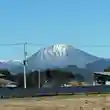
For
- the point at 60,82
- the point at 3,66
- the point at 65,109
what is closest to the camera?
the point at 65,109

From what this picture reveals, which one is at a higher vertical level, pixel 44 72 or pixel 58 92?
pixel 44 72

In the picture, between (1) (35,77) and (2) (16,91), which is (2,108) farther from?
(1) (35,77)

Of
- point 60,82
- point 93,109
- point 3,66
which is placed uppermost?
point 3,66

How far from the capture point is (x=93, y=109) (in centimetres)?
3391

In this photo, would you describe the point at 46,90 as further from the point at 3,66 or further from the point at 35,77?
the point at 3,66

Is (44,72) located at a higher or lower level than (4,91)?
higher

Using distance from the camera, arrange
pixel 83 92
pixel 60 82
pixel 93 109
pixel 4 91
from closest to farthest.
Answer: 1. pixel 93 109
2. pixel 4 91
3. pixel 83 92
4. pixel 60 82

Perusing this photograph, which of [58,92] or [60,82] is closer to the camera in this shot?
[58,92]

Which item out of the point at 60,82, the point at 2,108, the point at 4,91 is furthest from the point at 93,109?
the point at 60,82

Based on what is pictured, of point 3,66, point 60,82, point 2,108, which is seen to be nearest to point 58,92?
point 2,108

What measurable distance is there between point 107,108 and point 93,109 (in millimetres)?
1417

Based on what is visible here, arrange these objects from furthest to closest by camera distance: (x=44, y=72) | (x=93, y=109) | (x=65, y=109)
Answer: (x=44, y=72) < (x=65, y=109) < (x=93, y=109)

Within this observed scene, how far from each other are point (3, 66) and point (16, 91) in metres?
75.8

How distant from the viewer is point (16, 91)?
2183 inches
